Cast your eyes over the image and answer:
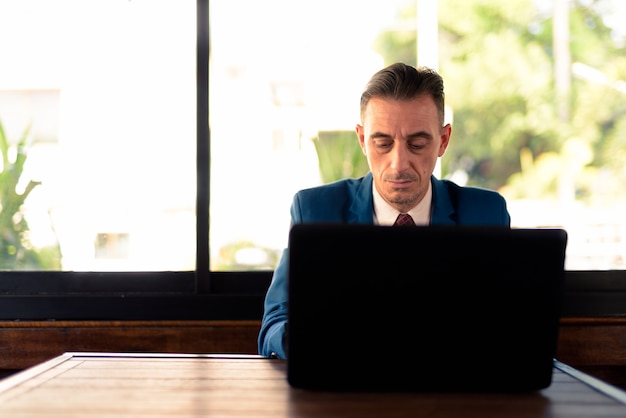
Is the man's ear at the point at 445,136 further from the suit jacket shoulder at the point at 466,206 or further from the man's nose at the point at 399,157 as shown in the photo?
the man's nose at the point at 399,157

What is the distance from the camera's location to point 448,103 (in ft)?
9.71

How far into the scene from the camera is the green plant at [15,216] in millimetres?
2830

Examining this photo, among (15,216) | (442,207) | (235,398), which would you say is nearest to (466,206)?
(442,207)

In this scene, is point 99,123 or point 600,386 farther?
point 99,123

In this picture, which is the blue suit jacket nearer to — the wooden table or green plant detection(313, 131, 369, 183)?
the wooden table

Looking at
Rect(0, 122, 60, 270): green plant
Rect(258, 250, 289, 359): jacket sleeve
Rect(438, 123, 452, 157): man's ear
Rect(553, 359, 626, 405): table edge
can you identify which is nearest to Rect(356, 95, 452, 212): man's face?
Rect(438, 123, 452, 157): man's ear

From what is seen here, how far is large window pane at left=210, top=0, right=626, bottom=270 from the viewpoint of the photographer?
3.00 metres

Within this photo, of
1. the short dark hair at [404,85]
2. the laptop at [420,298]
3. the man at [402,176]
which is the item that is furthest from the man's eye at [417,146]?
the laptop at [420,298]

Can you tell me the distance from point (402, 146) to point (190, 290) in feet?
3.88

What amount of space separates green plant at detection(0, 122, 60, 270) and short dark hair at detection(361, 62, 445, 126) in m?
1.47

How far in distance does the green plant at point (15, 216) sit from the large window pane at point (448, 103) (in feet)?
2.25

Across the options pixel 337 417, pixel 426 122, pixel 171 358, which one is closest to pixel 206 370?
pixel 171 358

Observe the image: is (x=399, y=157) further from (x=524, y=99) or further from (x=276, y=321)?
(x=524, y=99)

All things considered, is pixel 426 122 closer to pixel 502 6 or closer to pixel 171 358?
pixel 171 358
